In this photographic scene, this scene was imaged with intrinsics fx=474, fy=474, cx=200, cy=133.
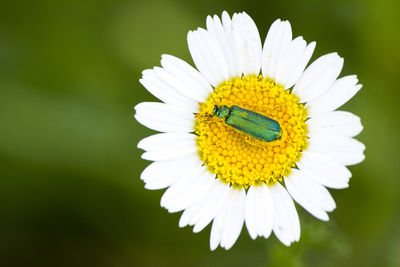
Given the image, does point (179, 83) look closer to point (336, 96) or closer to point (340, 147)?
point (336, 96)

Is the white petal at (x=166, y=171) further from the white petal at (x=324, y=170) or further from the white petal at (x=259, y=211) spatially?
the white petal at (x=324, y=170)

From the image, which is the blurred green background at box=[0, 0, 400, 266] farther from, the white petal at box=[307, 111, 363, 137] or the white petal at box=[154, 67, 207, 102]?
the white petal at box=[307, 111, 363, 137]

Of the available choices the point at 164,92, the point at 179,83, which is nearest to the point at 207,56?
the point at 179,83

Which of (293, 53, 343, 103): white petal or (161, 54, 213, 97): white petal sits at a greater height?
(293, 53, 343, 103): white petal

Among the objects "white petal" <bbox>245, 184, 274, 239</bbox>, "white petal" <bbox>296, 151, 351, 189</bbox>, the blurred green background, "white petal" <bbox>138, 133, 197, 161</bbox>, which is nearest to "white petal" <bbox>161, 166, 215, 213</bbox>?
"white petal" <bbox>138, 133, 197, 161</bbox>

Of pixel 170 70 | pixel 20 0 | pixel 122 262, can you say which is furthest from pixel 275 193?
pixel 20 0

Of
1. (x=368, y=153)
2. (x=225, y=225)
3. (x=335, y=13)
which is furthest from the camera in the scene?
(x=335, y=13)

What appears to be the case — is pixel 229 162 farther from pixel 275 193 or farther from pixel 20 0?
pixel 20 0
